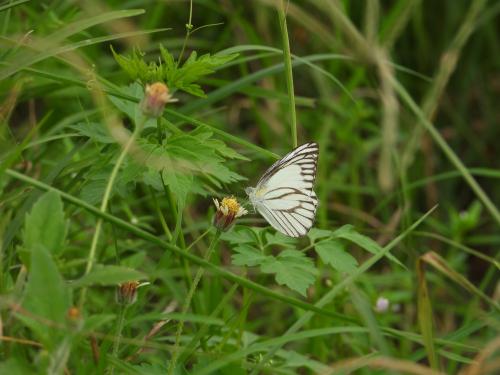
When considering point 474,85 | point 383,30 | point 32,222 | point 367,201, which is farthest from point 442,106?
point 32,222

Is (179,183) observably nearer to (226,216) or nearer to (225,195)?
(226,216)

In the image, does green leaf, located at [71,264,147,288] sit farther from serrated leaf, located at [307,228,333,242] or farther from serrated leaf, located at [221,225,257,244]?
serrated leaf, located at [307,228,333,242]

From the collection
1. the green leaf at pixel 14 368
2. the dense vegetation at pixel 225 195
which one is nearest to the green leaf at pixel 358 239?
the dense vegetation at pixel 225 195

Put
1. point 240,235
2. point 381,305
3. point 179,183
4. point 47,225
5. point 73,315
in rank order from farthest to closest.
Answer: point 381,305 < point 240,235 < point 179,183 < point 47,225 < point 73,315

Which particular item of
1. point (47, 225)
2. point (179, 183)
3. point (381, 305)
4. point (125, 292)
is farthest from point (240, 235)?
point (381, 305)

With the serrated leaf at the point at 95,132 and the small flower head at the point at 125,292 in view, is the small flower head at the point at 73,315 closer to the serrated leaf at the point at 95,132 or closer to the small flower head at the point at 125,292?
the small flower head at the point at 125,292

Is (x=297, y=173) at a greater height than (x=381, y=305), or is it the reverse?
(x=297, y=173)

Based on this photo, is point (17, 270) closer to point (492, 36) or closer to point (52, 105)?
point (52, 105)
